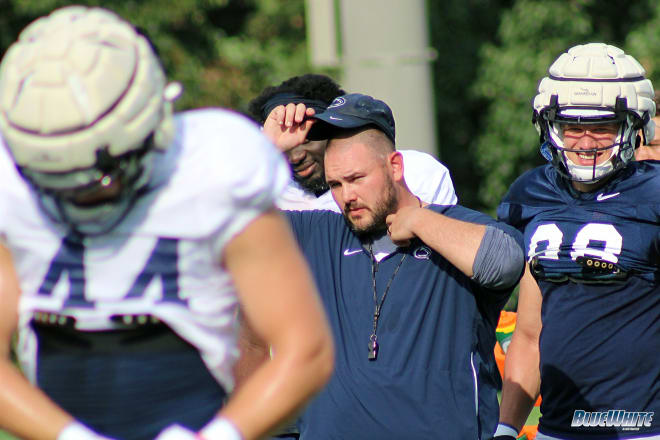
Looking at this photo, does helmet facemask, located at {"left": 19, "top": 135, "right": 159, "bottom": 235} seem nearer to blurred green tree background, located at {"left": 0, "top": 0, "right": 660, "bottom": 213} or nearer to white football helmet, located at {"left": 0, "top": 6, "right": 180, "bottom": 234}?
white football helmet, located at {"left": 0, "top": 6, "right": 180, "bottom": 234}

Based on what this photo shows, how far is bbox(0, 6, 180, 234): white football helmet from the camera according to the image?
2.04 metres

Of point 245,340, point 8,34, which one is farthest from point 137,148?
point 8,34

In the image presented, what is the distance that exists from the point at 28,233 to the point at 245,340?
1637 mm

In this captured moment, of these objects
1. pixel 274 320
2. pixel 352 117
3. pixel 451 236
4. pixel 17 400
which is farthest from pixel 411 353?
pixel 17 400

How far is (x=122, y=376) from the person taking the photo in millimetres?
2232

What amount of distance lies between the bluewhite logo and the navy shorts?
1.97 metres

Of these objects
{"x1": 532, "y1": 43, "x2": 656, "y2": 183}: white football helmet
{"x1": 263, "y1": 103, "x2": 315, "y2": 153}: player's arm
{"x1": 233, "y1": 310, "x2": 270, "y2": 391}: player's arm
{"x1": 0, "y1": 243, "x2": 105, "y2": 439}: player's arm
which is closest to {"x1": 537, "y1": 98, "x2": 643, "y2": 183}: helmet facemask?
{"x1": 532, "y1": 43, "x2": 656, "y2": 183}: white football helmet

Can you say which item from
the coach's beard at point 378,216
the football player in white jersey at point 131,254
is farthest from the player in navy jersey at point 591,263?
the football player in white jersey at point 131,254

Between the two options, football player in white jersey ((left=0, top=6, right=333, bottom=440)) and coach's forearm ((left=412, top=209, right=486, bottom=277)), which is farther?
coach's forearm ((left=412, top=209, right=486, bottom=277))

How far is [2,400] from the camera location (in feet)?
7.16

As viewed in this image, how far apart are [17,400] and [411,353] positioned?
1.67 meters

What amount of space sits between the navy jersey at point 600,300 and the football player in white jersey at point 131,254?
1.84m

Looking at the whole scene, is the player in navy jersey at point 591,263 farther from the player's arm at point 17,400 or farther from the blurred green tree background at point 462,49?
the blurred green tree background at point 462,49

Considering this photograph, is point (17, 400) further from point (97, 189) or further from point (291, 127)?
point (291, 127)
